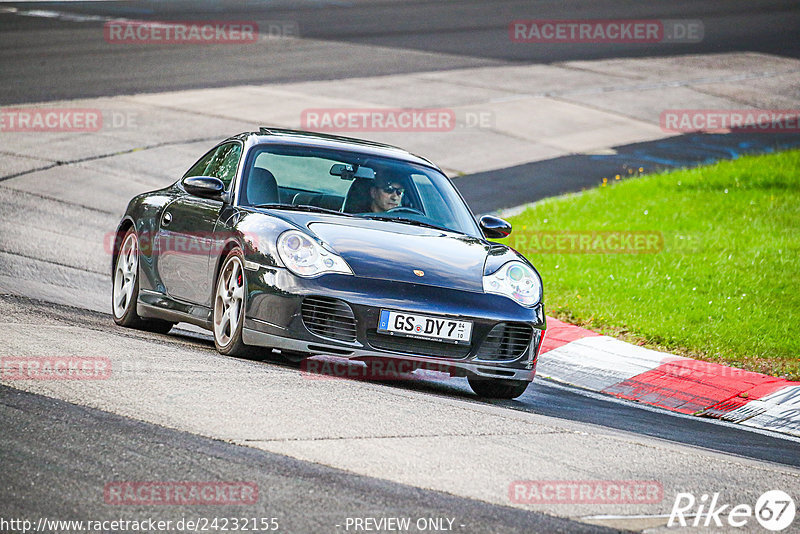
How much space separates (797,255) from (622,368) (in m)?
4.18

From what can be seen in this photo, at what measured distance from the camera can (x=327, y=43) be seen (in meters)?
27.4

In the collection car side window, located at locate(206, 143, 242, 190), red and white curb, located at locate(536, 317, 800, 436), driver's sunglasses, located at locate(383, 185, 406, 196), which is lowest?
red and white curb, located at locate(536, 317, 800, 436)

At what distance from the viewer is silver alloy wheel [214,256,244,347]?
7.06m

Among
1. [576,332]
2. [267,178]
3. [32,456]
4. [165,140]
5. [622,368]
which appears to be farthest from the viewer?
[165,140]

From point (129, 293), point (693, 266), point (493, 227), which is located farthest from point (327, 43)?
point (493, 227)

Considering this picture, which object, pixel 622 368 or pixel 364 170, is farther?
pixel 622 368

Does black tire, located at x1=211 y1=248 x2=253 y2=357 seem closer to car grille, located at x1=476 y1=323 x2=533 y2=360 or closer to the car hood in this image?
the car hood

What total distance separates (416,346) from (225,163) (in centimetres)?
235

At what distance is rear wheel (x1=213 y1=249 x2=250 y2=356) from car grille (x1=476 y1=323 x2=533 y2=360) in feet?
4.61

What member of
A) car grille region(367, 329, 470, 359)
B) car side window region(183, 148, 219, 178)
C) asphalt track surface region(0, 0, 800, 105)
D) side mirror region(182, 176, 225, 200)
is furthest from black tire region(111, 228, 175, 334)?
asphalt track surface region(0, 0, 800, 105)

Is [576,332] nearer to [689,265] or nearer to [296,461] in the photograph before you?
[689,265]

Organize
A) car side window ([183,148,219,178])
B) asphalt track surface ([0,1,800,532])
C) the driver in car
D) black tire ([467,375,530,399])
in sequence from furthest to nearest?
car side window ([183,148,219,178])
the driver in car
black tire ([467,375,530,399])
asphalt track surface ([0,1,800,532])

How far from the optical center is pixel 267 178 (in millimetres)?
7852

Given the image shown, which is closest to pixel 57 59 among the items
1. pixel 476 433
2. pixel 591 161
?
pixel 591 161
